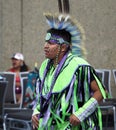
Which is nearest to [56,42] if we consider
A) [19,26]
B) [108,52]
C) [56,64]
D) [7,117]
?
[56,64]

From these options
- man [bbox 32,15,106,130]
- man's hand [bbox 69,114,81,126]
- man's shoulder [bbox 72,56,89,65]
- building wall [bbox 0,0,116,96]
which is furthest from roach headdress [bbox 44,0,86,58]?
building wall [bbox 0,0,116,96]

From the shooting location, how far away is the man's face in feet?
14.7

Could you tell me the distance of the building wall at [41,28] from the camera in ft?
36.4

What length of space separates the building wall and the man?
616 centimetres

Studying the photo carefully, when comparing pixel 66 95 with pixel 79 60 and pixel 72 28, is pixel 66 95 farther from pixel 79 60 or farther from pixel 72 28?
pixel 72 28

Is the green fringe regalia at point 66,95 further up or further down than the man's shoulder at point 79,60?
further down

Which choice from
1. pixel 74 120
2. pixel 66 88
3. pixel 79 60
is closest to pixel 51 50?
pixel 79 60

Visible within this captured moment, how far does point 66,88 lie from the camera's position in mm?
4320

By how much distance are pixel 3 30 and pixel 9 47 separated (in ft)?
1.38

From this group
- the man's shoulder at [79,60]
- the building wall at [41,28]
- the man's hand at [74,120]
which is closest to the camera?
the man's hand at [74,120]

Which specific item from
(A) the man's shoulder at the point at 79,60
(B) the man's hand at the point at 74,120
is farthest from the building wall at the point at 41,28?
(B) the man's hand at the point at 74,120

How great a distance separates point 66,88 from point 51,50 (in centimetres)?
36

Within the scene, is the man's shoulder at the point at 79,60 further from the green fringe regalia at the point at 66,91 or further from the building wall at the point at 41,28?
the building wall at the point at 41,28

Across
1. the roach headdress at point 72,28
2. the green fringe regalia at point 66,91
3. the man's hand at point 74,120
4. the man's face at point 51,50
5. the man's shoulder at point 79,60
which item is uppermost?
the roach headdress at point 72,28
